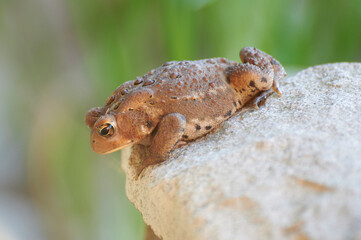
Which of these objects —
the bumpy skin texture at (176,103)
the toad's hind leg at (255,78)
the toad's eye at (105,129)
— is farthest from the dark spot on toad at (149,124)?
the toad's hind leg at (255,78)

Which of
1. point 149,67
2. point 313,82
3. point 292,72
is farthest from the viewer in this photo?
point 149,67

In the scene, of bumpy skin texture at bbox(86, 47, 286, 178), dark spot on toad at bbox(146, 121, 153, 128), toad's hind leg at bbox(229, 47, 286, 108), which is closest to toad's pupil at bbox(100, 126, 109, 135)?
bumpy skin texture at bbox(86, 47, 286, 178)

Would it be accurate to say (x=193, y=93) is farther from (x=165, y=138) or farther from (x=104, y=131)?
(x=104, y=131)

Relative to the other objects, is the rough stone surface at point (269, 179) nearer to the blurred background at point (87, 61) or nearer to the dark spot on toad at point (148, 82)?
the dark spot on toad at point (148, 82)

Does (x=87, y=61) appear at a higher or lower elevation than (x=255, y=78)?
lower

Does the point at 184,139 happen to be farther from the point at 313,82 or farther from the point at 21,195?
the point at 21,195

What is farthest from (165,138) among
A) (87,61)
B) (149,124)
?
(87,61)

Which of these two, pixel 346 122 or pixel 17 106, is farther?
pixel 17 106

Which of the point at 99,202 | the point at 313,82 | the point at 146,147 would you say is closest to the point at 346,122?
the point at 313,82
